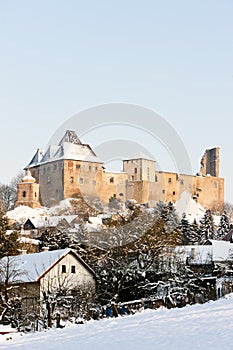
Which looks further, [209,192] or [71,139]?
[209,192]

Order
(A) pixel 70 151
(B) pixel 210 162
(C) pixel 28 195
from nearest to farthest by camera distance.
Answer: (C) pixel 28 195
(A) pixel 70 151
(B) pixel 210 162

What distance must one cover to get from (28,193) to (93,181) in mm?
11524

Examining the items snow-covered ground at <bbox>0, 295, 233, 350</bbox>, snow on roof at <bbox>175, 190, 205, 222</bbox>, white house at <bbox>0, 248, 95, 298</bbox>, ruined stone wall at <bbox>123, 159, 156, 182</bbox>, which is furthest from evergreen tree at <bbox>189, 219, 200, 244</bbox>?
snow-covered ground at <bbox>0, 295, 233, 350</bbox>

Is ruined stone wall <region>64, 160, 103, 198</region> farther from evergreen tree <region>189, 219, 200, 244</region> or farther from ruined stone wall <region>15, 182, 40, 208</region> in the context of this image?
evergreen tree <region>189, 219, 200, 244</region>

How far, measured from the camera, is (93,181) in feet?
313

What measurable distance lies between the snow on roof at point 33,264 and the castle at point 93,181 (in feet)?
173

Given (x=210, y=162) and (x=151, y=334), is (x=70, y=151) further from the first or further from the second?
(x=151, y=334)

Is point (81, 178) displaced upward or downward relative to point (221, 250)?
upward

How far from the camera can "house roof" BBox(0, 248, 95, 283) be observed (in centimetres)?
3097

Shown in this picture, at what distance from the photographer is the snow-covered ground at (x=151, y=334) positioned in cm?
1171

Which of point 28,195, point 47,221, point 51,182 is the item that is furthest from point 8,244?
point 51,182

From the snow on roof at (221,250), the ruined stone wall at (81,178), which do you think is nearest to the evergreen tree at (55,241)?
the snow on roof at (221,250)

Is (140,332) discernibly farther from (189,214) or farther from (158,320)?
(189,214)

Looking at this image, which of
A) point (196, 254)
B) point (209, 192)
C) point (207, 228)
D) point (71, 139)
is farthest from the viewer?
point (209, 192)
